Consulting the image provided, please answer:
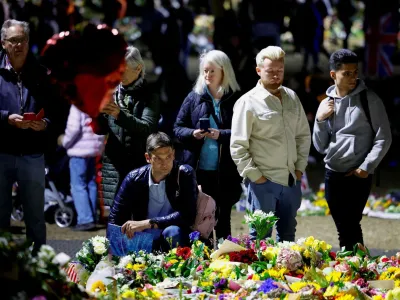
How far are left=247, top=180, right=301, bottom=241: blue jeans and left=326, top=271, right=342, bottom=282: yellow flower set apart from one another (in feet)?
3.62

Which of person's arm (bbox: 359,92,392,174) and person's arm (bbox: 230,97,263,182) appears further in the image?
person's arm (bbox: 359,92,392,174)

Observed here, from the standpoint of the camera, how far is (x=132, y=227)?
20.3 feet

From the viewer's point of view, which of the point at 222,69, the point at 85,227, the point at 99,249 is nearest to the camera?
the point at 99,249

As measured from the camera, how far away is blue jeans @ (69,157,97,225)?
30.2ft

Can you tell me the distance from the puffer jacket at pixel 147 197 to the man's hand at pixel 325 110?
1003 millimetres

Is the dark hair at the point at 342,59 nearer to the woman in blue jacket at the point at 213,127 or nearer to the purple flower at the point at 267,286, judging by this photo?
the woman in blue jacket at the point at 213,127

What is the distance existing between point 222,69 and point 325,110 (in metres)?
0.77

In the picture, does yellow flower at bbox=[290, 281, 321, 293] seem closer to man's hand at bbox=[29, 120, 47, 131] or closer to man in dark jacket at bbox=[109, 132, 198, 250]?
man in dark jacket at bbox=[109, 132, 198, 250]

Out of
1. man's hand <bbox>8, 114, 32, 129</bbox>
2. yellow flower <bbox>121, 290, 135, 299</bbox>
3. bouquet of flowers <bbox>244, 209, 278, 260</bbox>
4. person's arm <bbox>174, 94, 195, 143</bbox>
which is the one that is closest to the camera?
yellow flower <bbox>121, 290, 135, 299</bbox>

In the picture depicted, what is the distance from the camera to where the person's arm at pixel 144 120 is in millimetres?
6512

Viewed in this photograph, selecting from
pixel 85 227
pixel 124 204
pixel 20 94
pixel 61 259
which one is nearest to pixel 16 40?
pixel 20 94

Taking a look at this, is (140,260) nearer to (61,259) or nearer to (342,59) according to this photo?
(61,259)

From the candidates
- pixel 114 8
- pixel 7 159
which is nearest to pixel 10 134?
pixel 7 159

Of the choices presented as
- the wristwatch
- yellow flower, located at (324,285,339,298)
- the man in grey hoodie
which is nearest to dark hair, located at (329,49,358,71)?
the man in grey hoodie
